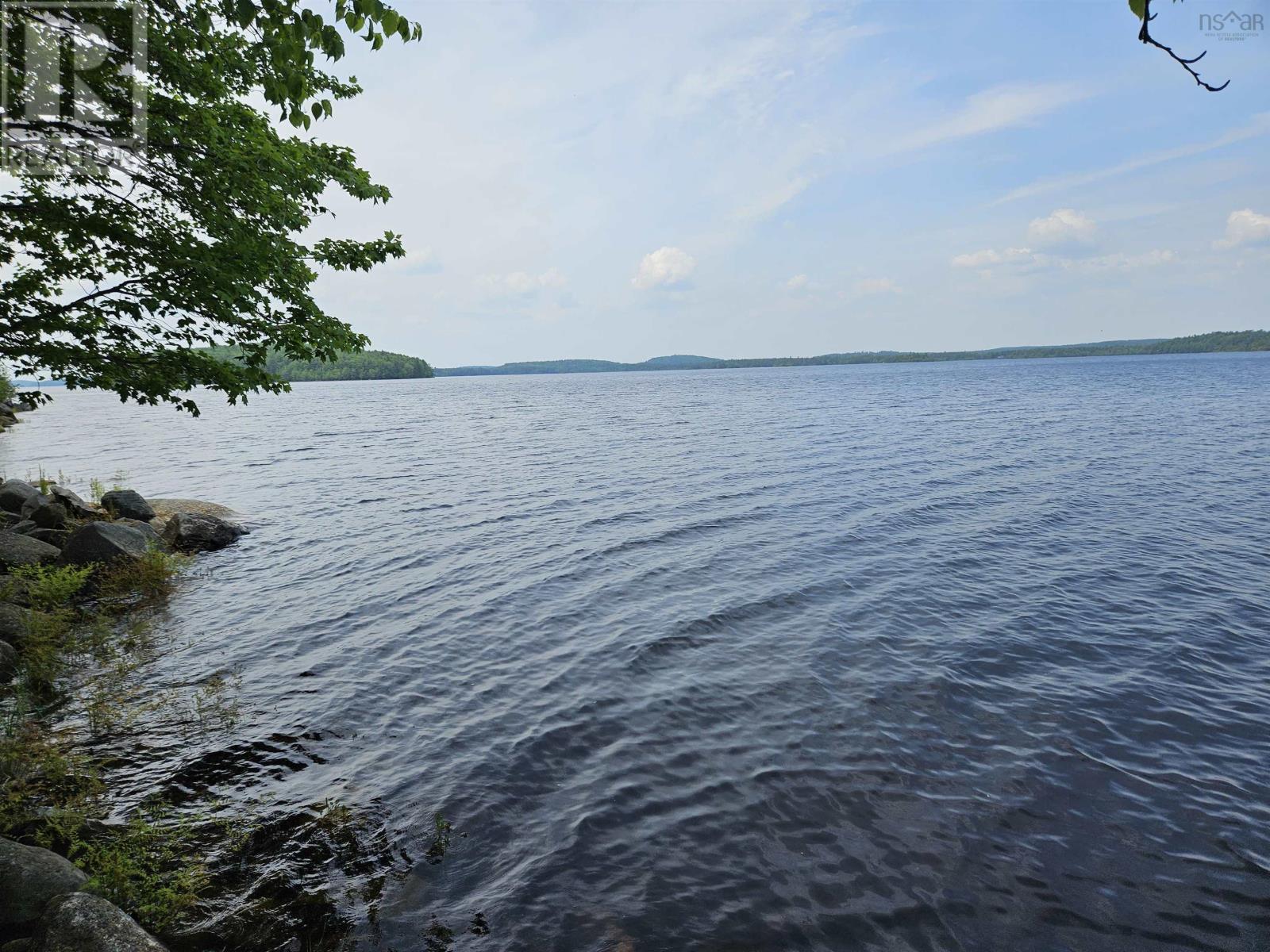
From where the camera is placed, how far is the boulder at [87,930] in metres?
5.54

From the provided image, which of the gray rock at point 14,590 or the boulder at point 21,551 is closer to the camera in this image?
the gray rock at point 14,590

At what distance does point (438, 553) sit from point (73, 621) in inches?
352

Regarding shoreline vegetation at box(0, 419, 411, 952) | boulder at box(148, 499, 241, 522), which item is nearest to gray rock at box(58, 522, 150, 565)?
shoreline vegetation at box(0, 419, 411, 952)

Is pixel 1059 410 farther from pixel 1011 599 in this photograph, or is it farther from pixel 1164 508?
pixel 1011 599

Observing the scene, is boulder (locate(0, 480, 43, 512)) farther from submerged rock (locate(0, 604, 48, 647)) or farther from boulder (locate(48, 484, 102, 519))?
submerged rock (locate(0, 604, 48, 647))

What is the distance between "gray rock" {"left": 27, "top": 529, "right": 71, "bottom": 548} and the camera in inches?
781

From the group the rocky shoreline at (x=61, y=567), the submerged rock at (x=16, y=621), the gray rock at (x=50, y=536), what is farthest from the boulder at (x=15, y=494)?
the submerged rock at (x=16, y=621)

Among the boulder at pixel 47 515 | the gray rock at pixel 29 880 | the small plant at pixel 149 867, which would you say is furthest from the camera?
the boulder at pixel 47 515

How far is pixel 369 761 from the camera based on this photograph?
32.8ft

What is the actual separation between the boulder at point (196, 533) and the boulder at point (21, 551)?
4.08 meters

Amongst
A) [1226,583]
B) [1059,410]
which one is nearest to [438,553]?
[1226,583]

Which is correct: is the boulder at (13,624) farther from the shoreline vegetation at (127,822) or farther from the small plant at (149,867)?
the small plant at (149,867)

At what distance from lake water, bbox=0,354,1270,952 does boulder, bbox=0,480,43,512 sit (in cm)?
728
